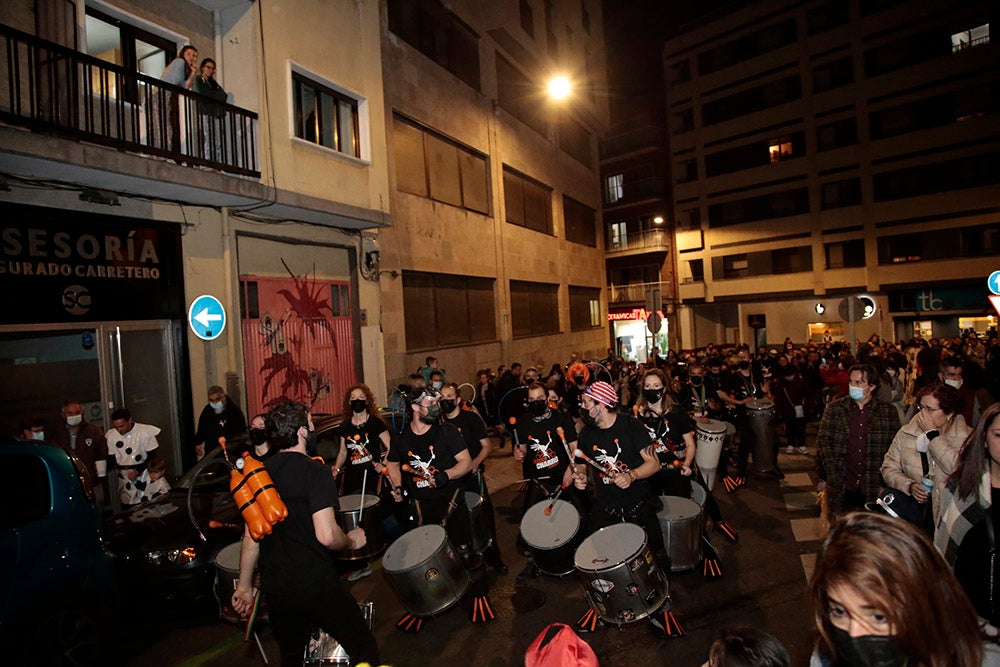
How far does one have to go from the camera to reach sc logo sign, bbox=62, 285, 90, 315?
862 centimetres

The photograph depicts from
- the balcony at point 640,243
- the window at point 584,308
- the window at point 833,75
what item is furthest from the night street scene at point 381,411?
the window at point 833,75

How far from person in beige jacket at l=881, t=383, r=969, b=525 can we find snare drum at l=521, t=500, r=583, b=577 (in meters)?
2.62

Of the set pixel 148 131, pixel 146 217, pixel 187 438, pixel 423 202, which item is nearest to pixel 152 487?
pixel 187 438

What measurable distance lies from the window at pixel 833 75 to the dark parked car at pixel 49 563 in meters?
37.5

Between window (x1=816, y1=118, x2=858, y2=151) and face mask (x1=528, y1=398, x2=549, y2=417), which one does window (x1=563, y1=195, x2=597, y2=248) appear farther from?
face mask (x1=528, y1=398, x2=549, y2=417)

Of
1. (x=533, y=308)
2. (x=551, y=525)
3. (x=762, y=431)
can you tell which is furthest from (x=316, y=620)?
(x=533, y=308)

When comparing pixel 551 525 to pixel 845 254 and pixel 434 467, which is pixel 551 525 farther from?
pixel 845 254

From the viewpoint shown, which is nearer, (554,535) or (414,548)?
(414,548)

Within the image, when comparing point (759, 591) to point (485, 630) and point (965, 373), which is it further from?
point (965, 373)

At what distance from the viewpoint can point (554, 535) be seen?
5336mm

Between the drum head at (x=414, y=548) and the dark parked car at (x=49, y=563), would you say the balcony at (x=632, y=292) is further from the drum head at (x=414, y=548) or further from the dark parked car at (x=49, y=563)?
the dark parked car at (x=49, y=563)

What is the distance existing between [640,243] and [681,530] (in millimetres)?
33825

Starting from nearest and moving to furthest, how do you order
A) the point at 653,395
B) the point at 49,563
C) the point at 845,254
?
the point at 49,563, the point at 653,395, the point at 845,254

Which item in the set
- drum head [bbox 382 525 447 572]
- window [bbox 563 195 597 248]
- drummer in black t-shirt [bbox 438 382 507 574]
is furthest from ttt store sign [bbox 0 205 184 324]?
window [bbox 563 195 597 248]
